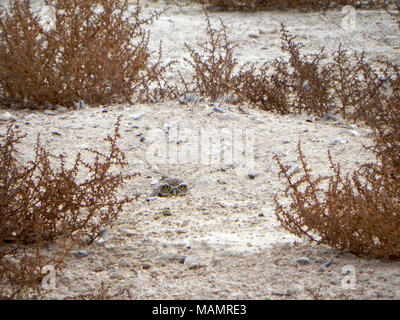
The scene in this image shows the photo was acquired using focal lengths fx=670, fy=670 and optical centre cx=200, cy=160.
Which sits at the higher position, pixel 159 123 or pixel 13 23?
pixel 13 23

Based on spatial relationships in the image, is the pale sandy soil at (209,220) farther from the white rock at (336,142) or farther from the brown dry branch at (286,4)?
the brown dry branch at (286,4)

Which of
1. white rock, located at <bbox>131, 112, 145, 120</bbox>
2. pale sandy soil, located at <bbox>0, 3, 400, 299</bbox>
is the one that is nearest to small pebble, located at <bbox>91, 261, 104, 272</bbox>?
pale sandy soil, located at <bbox>0, 3, 400, 299</bbox>

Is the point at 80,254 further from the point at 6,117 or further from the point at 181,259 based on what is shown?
the point at 6,117

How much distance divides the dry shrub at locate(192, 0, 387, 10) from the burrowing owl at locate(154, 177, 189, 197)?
20.5 ft

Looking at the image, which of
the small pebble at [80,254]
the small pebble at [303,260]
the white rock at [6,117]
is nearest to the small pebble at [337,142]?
the small pebble at [303,260]

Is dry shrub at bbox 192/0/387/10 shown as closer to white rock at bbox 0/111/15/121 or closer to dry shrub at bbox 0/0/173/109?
dry shrub at bbox 0/0/173/109

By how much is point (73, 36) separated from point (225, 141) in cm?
159

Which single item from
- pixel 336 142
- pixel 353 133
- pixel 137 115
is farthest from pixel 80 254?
pixel 353 133

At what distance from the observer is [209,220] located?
3748 millimetres

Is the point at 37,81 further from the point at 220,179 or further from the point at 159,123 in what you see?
the point at 220,179

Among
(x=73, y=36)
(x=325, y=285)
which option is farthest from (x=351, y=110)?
(x=325, y=285)

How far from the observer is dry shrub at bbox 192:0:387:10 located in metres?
9.79
